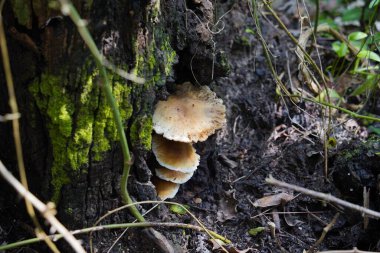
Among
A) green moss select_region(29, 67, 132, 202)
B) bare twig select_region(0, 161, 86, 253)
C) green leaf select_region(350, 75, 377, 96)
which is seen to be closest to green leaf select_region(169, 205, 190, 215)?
green moss select_region(29, 67, 132, 202)

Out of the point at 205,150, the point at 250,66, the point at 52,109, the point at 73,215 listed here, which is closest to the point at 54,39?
the point at 52,109

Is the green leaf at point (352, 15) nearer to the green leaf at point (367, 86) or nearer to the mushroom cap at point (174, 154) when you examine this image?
the green leaf at point (367, 86)

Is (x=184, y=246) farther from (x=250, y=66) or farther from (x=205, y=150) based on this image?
(x=250, y=66)

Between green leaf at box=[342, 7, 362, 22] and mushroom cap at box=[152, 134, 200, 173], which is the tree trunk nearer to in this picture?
mushroom cap at box=[152, 134, 200, 173]

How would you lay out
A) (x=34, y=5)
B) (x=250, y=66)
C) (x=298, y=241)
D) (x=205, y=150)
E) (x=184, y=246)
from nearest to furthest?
(x=34, y=5) → (x=184, y=246) → (x=298, y=241) → (x=205, y=150) → (x=250, y=66)

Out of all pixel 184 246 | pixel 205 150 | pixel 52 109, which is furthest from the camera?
pixel 205 150

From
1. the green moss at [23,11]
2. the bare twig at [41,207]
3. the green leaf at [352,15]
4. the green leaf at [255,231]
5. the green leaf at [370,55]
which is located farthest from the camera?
the green leaf at [352,15]

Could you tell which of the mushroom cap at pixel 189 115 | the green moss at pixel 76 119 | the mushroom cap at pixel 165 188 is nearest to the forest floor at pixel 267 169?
the mushroom cap at pixel 165 188
